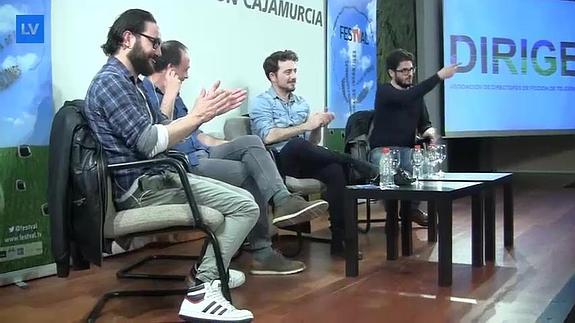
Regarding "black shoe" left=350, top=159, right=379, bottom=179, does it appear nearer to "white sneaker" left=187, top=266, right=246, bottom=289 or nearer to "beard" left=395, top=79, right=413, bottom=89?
"beard" left=395, top=79, right=413, bottom=89

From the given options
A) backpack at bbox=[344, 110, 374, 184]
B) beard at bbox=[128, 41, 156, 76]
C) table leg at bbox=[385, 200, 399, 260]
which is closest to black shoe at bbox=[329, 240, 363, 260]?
table leg at bbox=[385, 200, 399, 260]

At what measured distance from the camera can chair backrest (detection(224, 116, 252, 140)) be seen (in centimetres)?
376

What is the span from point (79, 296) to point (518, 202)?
4.16 m

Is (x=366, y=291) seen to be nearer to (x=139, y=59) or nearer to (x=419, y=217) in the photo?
(x=139, y=59)

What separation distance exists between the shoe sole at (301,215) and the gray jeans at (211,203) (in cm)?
56

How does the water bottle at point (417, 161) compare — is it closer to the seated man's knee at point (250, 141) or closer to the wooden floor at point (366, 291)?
the wooden floor at point (366, 291)

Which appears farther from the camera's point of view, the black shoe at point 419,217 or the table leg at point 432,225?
the black shoe at point 419,217

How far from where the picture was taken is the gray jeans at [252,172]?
121 inches

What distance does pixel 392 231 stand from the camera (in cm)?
352

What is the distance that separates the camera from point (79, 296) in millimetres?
2869

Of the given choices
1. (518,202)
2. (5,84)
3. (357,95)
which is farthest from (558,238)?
(5,84)

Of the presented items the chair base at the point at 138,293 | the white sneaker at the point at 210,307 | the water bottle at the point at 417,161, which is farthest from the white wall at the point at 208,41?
the white sneaker at the point at 210,307

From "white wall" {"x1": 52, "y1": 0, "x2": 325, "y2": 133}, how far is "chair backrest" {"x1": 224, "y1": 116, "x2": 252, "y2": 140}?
0.38 metres

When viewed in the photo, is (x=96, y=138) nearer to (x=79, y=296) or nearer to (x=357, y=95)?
(x=79, y=296)
